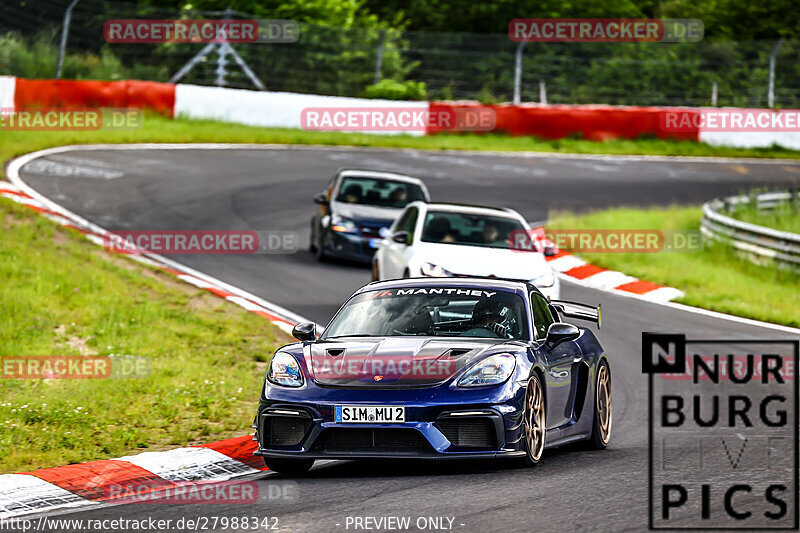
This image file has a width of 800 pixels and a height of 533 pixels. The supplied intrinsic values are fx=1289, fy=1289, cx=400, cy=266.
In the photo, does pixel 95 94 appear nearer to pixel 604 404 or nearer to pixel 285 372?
pixel 604 404

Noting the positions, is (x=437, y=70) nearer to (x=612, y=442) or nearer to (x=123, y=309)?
(x=123, y=309)

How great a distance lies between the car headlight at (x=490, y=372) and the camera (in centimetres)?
783

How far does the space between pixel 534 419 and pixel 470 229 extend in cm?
733

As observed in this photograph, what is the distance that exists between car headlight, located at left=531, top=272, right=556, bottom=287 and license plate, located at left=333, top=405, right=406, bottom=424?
6484 mm

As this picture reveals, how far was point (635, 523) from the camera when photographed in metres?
6.48

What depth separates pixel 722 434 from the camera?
31.3 feet

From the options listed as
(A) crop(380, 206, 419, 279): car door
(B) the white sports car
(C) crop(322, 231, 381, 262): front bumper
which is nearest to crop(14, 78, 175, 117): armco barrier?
(C) crop(322, 231, 381, 262): front bumper

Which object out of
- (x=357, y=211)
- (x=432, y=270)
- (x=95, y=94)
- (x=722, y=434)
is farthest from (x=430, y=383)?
(x=95, y=94)

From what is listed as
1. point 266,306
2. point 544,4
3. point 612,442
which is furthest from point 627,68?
point 612,442

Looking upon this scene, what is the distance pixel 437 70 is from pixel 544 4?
2018 cm

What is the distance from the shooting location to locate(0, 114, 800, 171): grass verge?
2848 cm

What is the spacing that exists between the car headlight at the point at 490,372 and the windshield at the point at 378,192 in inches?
468

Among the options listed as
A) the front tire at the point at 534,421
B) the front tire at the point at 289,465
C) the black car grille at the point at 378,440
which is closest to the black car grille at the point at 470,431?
the black car grille at the point at 378,440

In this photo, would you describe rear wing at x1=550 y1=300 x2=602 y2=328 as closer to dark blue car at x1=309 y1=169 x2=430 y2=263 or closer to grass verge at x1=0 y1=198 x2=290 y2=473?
grass verge at x1=0 y1=198 x2=290 y2=473
